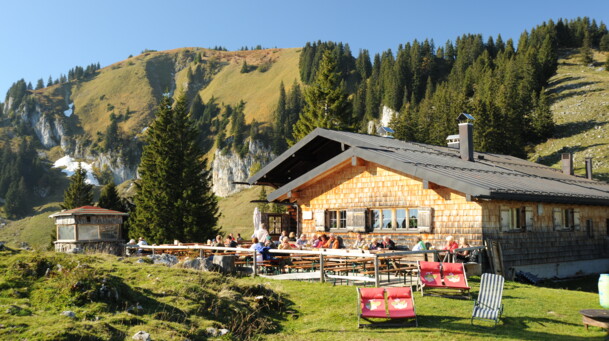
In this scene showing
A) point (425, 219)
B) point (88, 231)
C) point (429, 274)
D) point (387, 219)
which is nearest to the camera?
point (429, 274)

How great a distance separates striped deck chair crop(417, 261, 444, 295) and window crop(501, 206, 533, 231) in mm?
5889

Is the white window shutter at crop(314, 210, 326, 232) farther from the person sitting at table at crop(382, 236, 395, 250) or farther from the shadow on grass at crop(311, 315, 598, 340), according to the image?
the shadow on grass at crop(311, 315, 598, 340)

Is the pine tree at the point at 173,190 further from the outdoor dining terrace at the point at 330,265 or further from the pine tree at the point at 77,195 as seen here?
the outdoor dining terrace at the point at 330,265

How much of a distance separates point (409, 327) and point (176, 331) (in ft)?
13.7

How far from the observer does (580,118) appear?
70812 millimetres

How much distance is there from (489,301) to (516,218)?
8708mm

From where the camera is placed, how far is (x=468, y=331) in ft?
30.7

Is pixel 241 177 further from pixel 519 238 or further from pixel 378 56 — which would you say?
pixel 519 238

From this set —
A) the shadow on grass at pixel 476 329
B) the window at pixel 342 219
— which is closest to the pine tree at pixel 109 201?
the window at pixel 342 219

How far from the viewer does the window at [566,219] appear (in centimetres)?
2038

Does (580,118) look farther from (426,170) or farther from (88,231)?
(88,231)

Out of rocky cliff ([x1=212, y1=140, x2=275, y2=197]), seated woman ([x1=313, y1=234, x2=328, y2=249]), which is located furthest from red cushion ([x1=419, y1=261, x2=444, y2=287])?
rocky cliff ([x1=212, y1=140, x2=275, y2=197])

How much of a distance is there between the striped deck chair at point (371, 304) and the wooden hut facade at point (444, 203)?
6.26 metres

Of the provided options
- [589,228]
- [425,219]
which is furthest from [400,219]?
[589,228]
